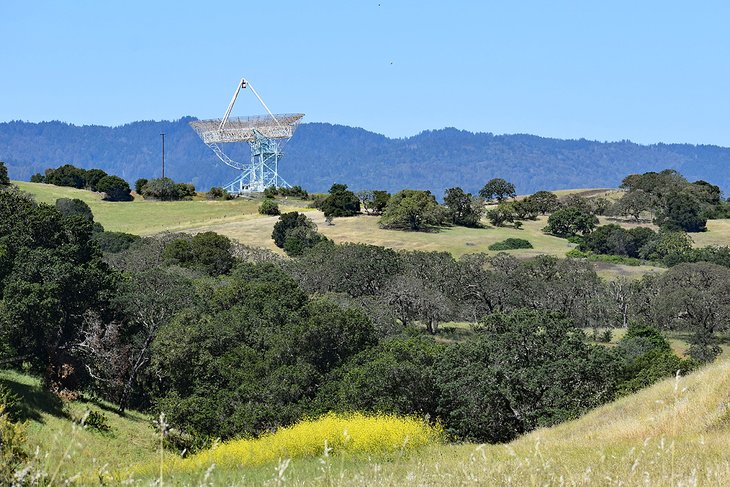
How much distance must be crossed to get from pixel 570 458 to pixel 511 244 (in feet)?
333

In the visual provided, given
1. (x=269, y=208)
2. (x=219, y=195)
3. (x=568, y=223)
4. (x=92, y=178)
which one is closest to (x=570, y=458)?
(x=269, y=208)

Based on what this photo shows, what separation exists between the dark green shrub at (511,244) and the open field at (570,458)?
81.3 metres

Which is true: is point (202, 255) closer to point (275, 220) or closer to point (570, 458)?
point (275, 220)

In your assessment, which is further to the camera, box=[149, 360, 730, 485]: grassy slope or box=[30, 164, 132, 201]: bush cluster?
box=[30, 164, 132, 201]: bush cluster

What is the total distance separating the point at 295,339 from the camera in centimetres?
4456

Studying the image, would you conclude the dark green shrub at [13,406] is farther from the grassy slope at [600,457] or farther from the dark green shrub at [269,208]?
the dark green shrub at [269,208]

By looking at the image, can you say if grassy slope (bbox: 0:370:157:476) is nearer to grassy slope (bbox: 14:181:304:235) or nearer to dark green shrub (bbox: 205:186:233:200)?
grassy slope (bbox: 14:181:304:235)

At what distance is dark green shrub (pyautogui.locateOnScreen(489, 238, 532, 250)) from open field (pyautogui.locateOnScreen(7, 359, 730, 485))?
8130 cm

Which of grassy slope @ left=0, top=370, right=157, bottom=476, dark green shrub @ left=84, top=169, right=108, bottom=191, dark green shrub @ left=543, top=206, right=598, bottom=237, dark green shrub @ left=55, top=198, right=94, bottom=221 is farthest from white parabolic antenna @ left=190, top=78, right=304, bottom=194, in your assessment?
grassy slope @ left=0, top=370, right=157, bottom=476

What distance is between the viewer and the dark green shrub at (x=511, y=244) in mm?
112688

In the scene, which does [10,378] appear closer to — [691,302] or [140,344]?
[140,344]

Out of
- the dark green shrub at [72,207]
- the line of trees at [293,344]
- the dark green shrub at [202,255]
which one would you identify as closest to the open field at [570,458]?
the line of trees at [293,344]

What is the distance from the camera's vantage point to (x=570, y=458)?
1398cm

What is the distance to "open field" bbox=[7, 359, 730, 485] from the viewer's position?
965cm
